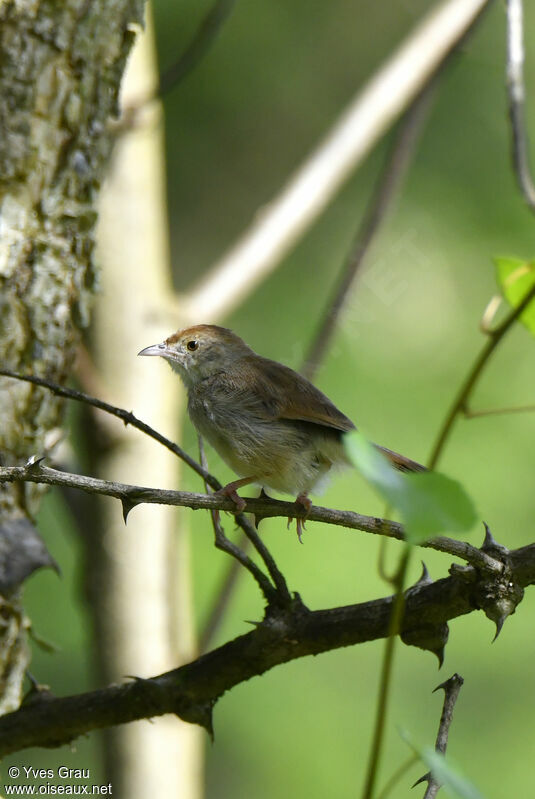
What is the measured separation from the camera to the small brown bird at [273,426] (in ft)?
8.78

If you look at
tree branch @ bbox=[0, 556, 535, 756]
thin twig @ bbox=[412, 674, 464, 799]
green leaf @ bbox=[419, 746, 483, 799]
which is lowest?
green leaf @ bbox=[419, 746, 483, 799]

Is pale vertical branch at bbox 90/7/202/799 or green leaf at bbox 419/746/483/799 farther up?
pale vertical branch at bbox 90/7/202/799

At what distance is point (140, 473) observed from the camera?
3605 millimetres

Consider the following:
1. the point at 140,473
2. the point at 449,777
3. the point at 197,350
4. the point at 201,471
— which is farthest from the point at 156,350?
the point at 449,777

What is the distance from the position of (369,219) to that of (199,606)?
2.65m

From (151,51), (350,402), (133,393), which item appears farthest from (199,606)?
(151,51)

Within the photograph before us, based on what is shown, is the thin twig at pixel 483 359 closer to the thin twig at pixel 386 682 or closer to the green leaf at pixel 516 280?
the green leaf at pixel 516 280

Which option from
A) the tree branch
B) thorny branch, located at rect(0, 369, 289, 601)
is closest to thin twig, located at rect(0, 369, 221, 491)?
thorny branch, located at rect(0, 369, 289, 601)

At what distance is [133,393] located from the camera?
3.68 metres

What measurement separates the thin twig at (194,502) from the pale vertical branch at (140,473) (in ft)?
5.97

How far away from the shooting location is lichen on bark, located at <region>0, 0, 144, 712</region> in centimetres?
255

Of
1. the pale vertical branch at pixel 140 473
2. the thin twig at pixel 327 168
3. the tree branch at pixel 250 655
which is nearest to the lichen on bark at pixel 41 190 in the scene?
the tree branch at pixel 250 655

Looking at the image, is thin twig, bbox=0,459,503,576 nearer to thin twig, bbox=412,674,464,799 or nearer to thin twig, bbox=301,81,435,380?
thin twig, bbox=412,674,464,799

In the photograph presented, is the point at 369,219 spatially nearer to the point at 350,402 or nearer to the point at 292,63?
the point at 350,402
